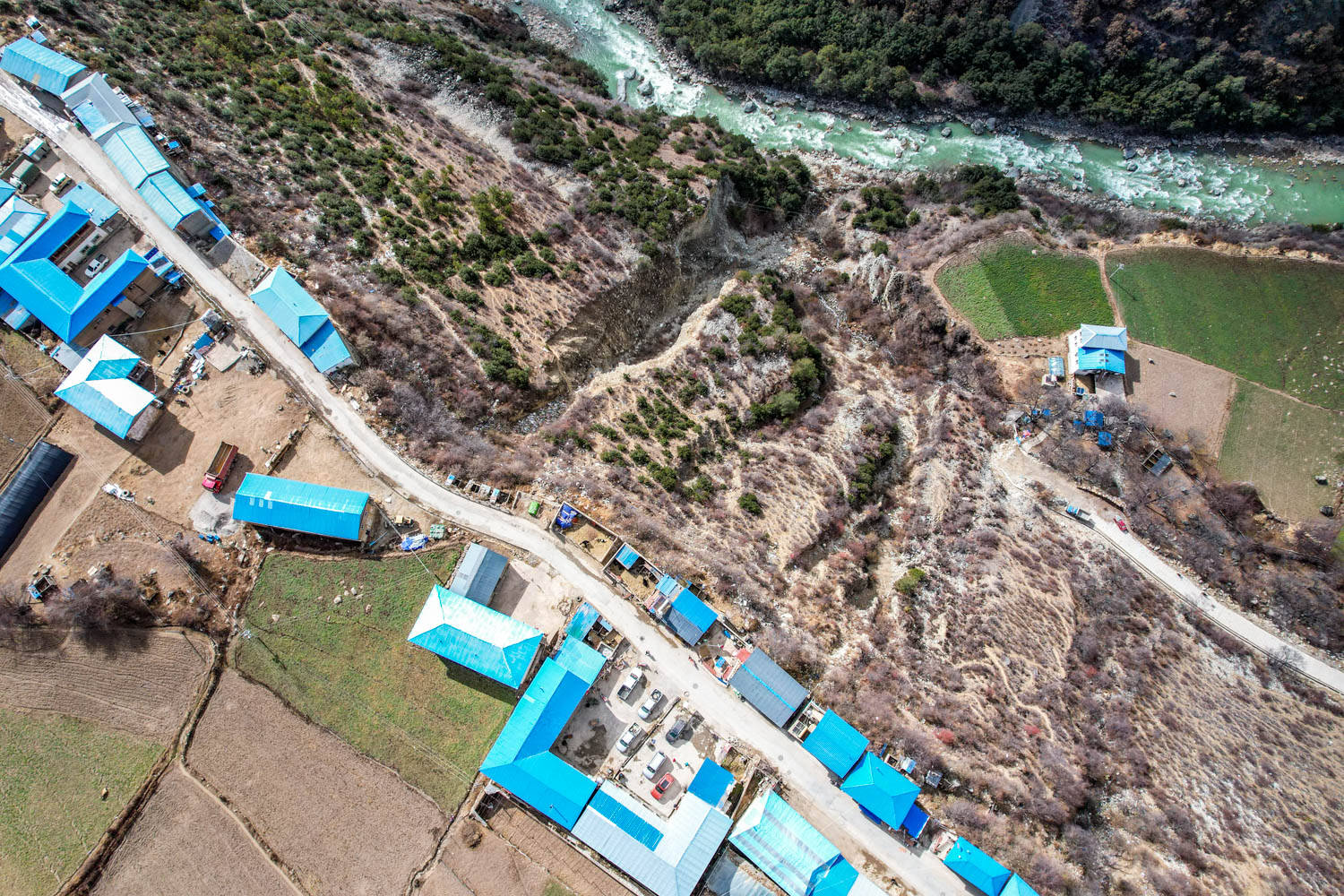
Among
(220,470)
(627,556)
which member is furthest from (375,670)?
(627,556)

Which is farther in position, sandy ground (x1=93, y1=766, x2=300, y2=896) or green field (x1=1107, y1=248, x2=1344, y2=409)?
green field (x1=1107, y1=248, x2=1344, y2=409)

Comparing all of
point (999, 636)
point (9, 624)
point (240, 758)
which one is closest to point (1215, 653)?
point (999, 636)

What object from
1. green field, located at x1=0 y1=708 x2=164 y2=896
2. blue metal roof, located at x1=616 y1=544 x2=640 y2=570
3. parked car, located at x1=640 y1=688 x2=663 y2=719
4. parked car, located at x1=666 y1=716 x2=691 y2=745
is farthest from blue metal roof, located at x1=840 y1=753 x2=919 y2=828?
green field, located at x1=0 y1=708 x2=164 y2=896

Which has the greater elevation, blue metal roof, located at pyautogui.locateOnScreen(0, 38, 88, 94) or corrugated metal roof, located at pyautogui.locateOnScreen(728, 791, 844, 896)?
blue metal roof, located at pyautogui.locateOnScreen(0, 38, 88, 94)

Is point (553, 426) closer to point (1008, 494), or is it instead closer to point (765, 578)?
point (765, 578)

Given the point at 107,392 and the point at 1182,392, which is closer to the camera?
the point at 107,392

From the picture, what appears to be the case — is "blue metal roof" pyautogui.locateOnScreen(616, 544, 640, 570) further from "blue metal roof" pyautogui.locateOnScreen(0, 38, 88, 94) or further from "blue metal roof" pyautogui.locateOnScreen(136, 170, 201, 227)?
"blue metal roof" pyautogui.locateOnScreen(0, 38, 88, 94)

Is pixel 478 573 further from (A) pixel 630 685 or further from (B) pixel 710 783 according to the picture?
→ (B) pixel 710 783
